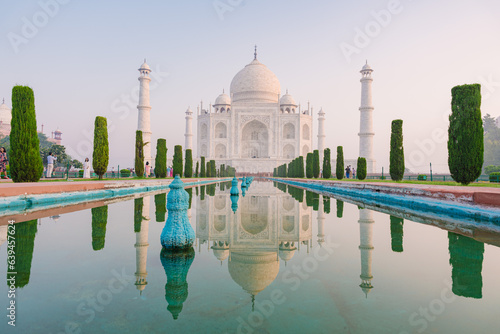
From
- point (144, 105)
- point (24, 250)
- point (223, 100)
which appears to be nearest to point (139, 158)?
point (24, 250)

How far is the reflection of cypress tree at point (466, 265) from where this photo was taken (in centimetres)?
140

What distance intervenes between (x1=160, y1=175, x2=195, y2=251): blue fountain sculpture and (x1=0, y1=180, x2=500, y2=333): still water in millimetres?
88

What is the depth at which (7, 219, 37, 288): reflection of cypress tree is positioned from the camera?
1.50m

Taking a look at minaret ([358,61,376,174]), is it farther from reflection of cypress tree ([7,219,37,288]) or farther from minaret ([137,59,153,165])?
reflection of cypress tree ([7,219,37,288])

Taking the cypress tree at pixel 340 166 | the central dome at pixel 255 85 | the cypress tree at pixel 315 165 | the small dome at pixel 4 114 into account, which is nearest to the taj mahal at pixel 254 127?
the central dome at pixel 255 85

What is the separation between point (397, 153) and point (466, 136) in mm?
3569

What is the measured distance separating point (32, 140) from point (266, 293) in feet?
28.2

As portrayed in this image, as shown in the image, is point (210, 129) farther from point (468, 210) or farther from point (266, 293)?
Result: point (266, 293)

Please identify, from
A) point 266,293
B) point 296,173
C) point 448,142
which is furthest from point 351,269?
point 296,173

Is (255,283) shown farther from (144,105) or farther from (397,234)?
(144,105)

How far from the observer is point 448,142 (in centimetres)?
827

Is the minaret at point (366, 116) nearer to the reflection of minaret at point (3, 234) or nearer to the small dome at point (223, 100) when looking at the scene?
the small dome at point (223, 100)

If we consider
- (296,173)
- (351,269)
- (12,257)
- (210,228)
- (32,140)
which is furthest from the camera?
(296,173)

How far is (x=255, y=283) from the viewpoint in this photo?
1.46 meters
